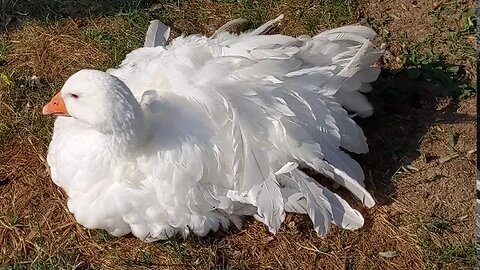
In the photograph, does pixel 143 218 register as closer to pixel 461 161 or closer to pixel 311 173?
pixel 311 173

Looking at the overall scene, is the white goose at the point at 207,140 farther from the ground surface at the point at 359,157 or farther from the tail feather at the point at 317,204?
the ground surface at the point at 359,157

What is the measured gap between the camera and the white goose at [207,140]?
336 cm

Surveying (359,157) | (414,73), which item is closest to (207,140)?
(359,157)

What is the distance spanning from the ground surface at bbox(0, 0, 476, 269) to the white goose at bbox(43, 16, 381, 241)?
0.16 m

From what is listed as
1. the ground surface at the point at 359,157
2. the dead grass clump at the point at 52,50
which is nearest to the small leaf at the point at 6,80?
the ground surface at the point at 359,157

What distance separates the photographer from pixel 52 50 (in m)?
4.61

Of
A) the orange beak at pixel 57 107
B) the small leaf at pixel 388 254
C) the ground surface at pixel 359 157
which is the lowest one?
the small leaf at pixel 388 254

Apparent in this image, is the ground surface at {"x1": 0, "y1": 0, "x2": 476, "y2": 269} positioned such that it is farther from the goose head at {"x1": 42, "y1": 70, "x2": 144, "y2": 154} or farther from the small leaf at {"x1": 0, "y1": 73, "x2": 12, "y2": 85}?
the goose head at {"x1": 42, "y1": 70, "x2": 144, "y2": 154}

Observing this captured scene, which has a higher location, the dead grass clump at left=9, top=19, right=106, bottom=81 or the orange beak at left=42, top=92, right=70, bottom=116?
the orange beak at left=42, top=92, right=70, bottom=116

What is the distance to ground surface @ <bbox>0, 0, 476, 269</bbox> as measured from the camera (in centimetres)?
369

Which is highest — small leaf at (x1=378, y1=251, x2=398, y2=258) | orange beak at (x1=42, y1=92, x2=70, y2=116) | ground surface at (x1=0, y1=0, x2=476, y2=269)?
orange beak at (x1=42, y1=92, x2=70, y2=116)

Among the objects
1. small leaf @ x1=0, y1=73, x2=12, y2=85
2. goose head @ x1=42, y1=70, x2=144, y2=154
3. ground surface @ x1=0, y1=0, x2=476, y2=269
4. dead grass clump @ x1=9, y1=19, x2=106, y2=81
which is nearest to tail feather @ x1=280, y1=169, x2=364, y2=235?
ground surface @ x1=0, y1=0, x2=476, y2=269

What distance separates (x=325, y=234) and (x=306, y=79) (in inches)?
30.8

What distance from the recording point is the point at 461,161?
4.03 meters
